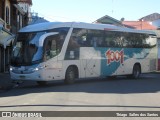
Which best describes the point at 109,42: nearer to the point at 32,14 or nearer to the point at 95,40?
the point at 95,40

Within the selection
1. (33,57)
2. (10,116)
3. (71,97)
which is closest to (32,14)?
(33,57)

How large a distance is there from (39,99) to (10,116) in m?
3.92

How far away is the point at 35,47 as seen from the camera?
20172mm

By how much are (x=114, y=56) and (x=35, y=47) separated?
22.8 feet

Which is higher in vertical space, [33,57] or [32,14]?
[32,14]

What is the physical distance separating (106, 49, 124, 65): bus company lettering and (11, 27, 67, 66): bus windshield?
4.69 meters

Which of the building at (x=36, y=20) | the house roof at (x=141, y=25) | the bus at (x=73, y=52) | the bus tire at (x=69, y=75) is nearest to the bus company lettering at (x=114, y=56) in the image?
the bus at (x=73, y=52)

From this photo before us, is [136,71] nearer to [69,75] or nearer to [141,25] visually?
[69,75]

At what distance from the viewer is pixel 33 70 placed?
2005cm

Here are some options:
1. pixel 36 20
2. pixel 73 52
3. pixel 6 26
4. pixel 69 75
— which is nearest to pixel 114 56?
pixel 73 52

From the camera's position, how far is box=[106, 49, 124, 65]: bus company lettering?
987 inches

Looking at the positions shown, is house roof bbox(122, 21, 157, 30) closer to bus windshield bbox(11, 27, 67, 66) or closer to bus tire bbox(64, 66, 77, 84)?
bus tire bbox(64, 66, 77, 84)

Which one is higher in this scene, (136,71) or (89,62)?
(89,62)

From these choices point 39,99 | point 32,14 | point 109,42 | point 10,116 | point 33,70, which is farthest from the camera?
point 32,14
